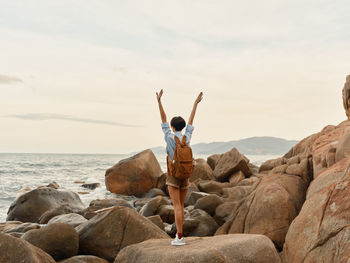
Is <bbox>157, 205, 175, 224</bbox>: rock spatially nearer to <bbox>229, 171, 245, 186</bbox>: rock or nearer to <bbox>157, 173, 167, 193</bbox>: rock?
<bbox>229, 171, 245, 186</bbox>: rock

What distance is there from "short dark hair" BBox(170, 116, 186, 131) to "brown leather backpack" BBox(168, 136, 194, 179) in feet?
0.89

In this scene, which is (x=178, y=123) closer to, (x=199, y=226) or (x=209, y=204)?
(x=199, y=226)

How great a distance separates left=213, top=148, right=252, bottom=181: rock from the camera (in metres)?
21.4

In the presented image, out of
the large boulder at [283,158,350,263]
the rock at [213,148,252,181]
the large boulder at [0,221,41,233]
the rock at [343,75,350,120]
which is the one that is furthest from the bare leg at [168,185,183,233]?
the rock at [213,148,252,181]

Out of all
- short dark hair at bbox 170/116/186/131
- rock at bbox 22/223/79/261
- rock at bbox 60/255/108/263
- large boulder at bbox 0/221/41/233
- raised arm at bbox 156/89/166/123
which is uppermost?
raised arm at bbox 156/89/166/123

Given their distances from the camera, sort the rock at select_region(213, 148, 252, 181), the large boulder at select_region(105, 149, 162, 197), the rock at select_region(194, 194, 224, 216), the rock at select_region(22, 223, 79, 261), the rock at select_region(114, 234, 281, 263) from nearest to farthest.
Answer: the rock at select_region(114, 234, 281, 263)
the rock at select_region(22, 223, 79, 261)
the rock at select_region(194, 194, 224, 216)
the rock at select_region(213, 148, 252, 181)
the large boulder at select_region(105, 149, 162, 197)

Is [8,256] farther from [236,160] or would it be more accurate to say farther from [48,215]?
[236,160]

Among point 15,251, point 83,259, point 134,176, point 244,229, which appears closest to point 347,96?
point 244,229

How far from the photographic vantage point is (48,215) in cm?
1271

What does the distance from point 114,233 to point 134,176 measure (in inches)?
530

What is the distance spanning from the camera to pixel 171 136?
6488 millimetres

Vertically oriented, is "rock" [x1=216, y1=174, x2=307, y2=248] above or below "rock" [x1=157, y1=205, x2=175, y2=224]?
above

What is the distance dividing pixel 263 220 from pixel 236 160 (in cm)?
1232

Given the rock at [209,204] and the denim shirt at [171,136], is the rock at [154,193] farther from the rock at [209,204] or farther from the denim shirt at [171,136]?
the denim shirt at [171,136]
